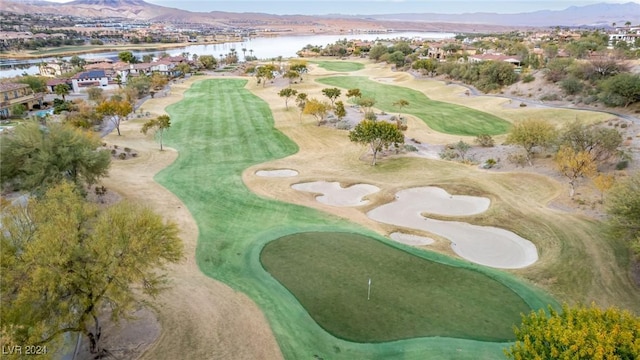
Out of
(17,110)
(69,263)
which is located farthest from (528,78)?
(17,110)

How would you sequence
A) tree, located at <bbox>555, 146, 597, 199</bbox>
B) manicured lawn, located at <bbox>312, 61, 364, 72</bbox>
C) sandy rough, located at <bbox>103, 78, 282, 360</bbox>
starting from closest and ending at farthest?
sandy rough, located at <bbox>103, 78, 282, 360</bbox>
tree, located at <bbox>555, 146, 597, 199</bbox>
manicured lawn, located at <bbox>312, 61, 364, 72</bbox>

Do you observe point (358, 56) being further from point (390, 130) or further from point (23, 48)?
point (23, 48)

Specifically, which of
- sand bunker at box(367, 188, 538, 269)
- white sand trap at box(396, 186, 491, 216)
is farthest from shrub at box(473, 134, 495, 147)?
sand bunker at box(367, 188, 538, 269)

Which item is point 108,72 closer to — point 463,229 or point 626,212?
point 463,229

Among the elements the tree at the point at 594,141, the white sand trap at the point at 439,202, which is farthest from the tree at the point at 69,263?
the tree at the point at 594,141

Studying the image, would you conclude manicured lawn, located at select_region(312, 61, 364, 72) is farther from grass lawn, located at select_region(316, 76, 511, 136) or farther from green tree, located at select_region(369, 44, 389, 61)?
grass lawn, located at select_region(316, 76, 511, 136)

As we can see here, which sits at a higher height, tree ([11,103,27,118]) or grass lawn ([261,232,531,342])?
tree ([11,103,27,118])

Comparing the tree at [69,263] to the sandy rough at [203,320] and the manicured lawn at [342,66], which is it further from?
the manicured lawn at [342,66]
